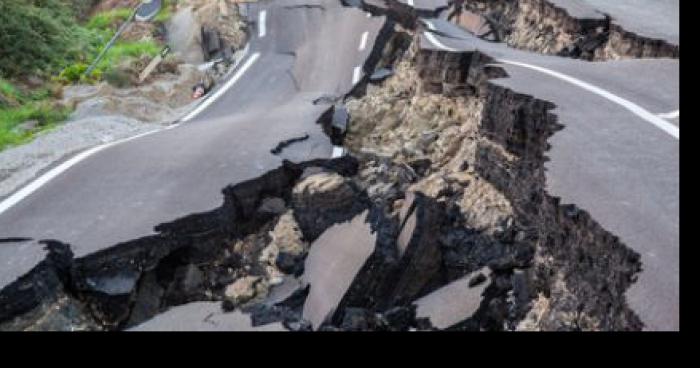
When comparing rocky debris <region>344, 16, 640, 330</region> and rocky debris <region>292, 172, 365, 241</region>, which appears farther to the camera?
rocky debris <region>292, 172, 365, 241</region>

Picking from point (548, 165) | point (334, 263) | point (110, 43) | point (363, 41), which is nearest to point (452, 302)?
point (334, 263)

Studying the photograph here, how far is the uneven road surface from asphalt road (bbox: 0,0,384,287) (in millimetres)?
24

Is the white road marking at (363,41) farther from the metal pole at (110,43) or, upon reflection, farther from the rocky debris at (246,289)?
the rocky debris at (246,289)

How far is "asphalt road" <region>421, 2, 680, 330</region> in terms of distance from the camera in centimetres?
437

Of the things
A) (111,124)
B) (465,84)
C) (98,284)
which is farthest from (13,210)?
(465,84)

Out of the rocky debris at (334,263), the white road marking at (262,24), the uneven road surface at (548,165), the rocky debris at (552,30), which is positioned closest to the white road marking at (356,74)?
the uneven road surface at (548,165)

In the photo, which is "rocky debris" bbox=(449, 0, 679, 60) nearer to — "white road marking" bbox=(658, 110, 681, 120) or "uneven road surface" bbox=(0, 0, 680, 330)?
"uneven road surface" bbox=(0, 0, 680, 330)

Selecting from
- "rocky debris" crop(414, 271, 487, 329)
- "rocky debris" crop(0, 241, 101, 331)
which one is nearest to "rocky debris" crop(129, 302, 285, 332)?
"rocky debris" crop(0, 241, 101, 331)

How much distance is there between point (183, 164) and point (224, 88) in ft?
25.2

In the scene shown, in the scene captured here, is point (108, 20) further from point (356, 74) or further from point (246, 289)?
point (246, 289)

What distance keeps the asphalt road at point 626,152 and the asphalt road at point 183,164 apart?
3.67m

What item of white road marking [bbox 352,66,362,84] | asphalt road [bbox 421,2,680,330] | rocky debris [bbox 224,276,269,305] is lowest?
rocky debris [bbox 224,276,269,305]

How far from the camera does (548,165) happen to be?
6.14 meters
